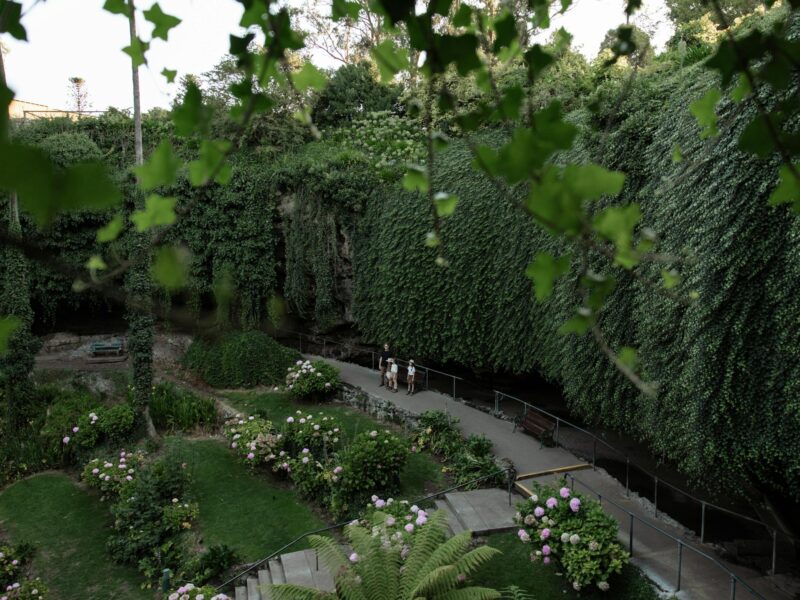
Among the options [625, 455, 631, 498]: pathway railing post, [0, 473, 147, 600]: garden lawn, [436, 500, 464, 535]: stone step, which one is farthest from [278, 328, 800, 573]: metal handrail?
[0, 473, 147, 600]: garden lawn

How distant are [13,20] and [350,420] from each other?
1164cm

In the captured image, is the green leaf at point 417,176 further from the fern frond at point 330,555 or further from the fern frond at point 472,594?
the fern frond at point 330,555

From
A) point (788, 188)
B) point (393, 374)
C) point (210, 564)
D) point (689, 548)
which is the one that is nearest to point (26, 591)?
point (210, 564)

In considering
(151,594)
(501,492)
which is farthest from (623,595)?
(151,594)

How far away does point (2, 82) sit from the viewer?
86cm

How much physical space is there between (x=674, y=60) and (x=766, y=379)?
776 cm

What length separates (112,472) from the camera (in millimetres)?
10438

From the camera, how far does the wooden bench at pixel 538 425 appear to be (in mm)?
10758

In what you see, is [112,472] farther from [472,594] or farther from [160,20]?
[160,20]

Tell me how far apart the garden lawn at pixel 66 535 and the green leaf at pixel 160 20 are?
8.58 m

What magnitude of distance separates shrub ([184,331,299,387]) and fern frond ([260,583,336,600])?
8.43 meters

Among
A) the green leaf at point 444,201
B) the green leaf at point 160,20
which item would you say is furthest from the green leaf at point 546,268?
the green leaf at point 160,20

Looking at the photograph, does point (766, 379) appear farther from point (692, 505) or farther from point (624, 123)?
point (624, 123)

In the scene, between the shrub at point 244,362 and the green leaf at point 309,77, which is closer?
the green leaf at point 309,77
